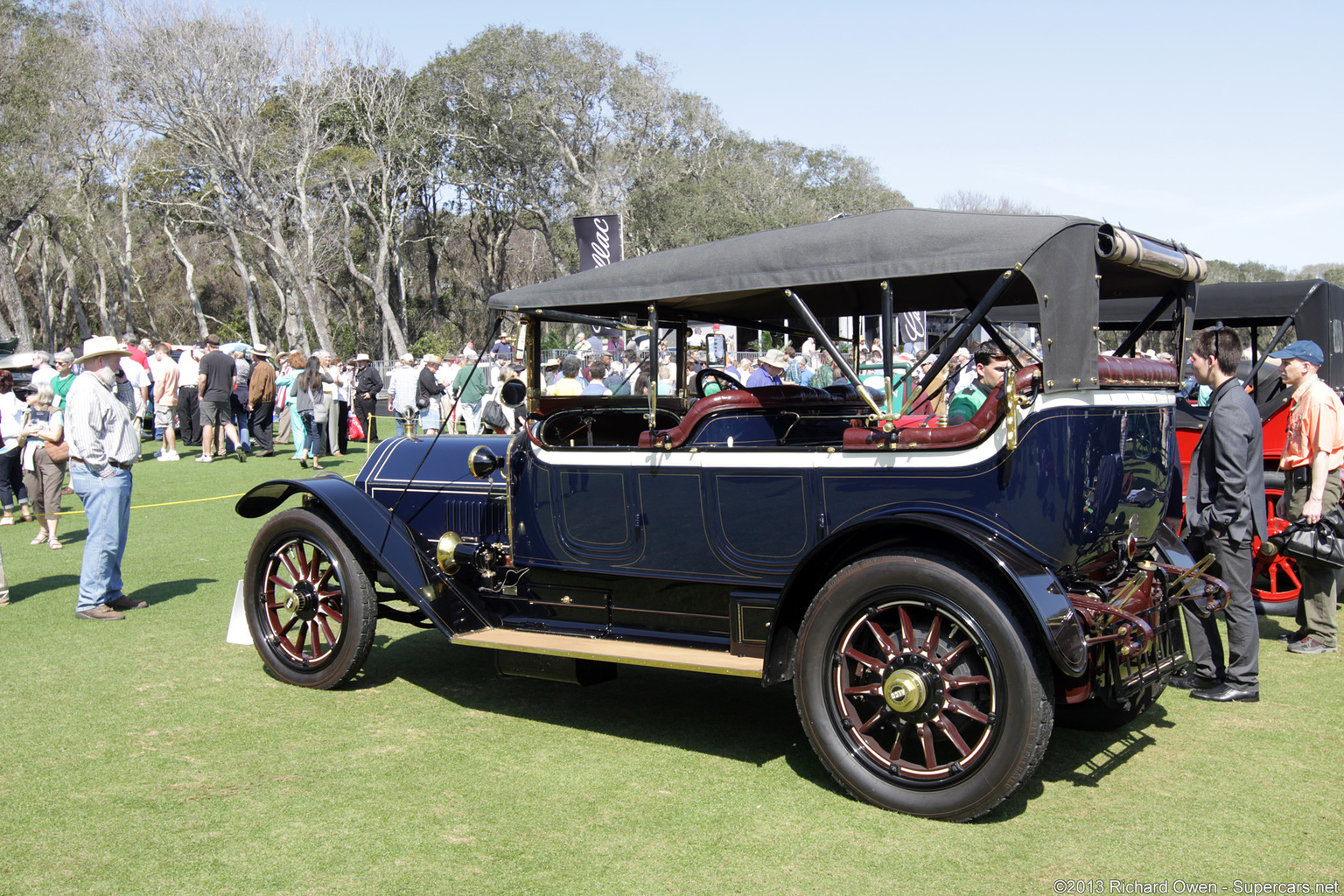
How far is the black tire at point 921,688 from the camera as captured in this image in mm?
3332

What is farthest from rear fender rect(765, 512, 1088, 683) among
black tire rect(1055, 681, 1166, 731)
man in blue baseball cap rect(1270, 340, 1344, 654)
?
man in blue baseball cap rect(1270, 340, 1344, 654)

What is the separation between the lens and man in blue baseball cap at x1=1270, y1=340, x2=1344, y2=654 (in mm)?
5586

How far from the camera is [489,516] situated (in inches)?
207

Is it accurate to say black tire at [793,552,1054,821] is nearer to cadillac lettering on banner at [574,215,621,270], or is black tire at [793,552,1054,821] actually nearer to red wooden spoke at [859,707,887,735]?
red wooden spoke at [859,707,887,735]

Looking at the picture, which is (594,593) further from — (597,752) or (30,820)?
(30,820)

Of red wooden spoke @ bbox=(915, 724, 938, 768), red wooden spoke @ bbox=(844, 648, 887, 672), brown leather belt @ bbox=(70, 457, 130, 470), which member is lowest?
red wooden spoke @ bbox=(915, 724, 938, 768)

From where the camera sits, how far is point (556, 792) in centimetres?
383

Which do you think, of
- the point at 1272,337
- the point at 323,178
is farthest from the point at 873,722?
the point at 323,178

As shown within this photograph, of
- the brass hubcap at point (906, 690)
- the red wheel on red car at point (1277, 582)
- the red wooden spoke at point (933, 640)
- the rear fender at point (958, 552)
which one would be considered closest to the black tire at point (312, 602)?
the rear fender at point (958, 552)

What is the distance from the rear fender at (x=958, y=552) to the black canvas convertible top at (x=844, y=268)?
93 cm

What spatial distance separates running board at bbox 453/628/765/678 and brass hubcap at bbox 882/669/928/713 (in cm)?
51

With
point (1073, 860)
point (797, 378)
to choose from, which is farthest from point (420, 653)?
point (797, 378)

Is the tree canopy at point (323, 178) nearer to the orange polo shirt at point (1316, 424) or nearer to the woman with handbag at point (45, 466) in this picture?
the woman with handbag at point (45, 466)

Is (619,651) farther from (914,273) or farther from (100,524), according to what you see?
(100,524)
